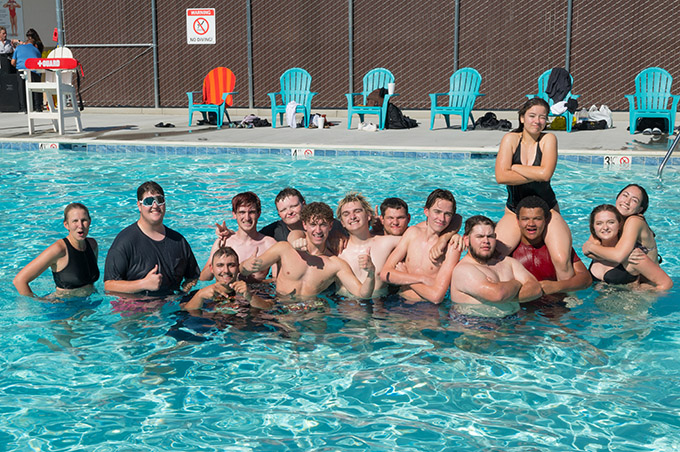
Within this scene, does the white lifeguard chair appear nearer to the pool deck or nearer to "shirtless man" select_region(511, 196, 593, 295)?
the pool deck

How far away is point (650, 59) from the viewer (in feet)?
51.4

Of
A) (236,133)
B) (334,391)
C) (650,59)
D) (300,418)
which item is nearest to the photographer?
(300,418)

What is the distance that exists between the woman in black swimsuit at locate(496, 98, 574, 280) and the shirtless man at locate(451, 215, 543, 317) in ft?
0.99

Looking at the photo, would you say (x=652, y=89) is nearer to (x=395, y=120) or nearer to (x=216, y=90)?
(x=395, y=120)

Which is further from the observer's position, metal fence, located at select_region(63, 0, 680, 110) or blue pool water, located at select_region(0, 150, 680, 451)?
metal fence, located at select_region(63, 0, 680, 110)

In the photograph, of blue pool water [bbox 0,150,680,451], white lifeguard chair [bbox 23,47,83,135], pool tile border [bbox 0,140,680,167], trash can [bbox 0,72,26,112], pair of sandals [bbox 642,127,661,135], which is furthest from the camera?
trash can [bbox 0,72,26,112]

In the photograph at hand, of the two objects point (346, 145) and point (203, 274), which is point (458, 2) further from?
point (203, 274)

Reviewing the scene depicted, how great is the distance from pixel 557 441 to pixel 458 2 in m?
14.3

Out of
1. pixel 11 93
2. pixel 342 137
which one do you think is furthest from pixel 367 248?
pixel 11 93

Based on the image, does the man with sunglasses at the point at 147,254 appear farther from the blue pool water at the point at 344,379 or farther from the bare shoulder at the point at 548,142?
the bare shoulder at the point at 548,142

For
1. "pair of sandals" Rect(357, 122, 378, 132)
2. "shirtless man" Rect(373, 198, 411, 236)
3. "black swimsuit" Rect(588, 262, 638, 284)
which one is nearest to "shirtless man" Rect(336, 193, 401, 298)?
"shirtless man" Rect(373, 198, 411, 236)

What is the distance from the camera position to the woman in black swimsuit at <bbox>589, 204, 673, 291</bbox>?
5547mm

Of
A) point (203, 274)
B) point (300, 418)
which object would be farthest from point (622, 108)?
point (300, 418)

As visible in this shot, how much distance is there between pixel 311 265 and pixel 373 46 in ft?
42.1
